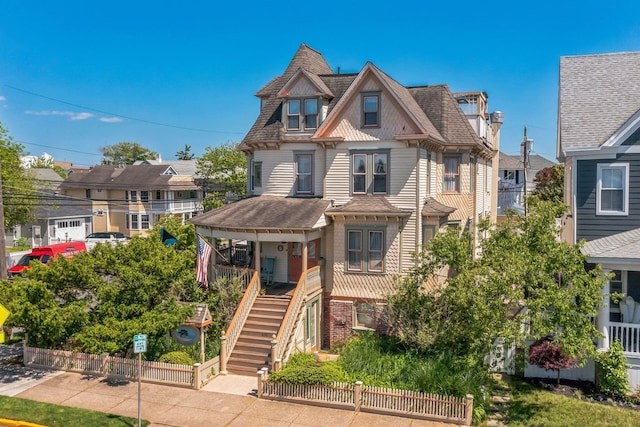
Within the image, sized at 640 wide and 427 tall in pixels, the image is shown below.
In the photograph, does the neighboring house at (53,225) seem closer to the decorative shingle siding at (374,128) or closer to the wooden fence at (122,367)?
the wooden fence at (122,367)

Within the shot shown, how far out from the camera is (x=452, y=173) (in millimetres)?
25078

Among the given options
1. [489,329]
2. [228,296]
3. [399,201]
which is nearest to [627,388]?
[489,329]

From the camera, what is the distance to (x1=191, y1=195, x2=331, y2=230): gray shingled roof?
2091 cm

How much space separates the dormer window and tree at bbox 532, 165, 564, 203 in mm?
→ 31582

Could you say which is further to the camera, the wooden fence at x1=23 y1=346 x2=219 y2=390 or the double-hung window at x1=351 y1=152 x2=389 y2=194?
the double-hung window at x1=351 y1=152 x2=389 y2=194

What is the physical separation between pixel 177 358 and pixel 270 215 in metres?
6.86

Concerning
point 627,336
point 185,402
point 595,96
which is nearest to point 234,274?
point 185,402

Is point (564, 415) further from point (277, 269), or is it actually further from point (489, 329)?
point (277, 269)

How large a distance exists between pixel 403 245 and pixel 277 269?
602 centimetres

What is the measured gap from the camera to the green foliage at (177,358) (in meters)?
18.0

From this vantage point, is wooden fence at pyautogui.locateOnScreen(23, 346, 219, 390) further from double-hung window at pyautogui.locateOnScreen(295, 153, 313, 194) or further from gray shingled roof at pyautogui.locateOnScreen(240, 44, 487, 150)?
gray shingled roof at pyautogui.locateOnScreen(240, 44, 487, 150)

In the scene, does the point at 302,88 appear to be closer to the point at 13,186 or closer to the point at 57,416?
the point at 57,416

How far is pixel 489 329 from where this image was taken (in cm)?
1530

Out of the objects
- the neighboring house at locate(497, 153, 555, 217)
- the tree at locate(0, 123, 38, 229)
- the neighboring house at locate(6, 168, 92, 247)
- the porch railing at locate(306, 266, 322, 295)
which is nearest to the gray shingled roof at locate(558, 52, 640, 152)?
the porch railing at locate(306, 266, 322, 295)
